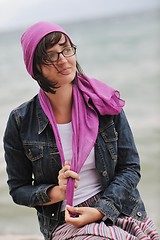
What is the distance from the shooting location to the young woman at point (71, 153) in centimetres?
179

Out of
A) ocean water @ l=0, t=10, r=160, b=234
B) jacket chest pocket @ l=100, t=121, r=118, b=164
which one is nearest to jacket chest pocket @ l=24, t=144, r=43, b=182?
jacket chest pocket @ l=100, t=121, r=118, b=164

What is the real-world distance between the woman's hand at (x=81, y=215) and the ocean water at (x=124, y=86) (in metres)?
1.76

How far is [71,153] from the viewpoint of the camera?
188cm

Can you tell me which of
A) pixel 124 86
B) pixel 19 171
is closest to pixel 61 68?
pixel 19 171

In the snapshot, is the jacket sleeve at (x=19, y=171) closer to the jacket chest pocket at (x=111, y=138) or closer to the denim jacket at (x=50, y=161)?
the denim jacket at (x=50, y=161)

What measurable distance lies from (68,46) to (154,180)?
2.65 meters

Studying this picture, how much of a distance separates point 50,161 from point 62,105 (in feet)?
0.66

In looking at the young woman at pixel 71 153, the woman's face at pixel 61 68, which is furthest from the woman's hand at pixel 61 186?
the woman's face at pixel 61 68

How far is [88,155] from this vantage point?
186cm

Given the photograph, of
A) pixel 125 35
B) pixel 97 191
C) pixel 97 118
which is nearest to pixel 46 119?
pixel 97 118

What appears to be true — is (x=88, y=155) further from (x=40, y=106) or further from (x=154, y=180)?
(x=154, y=180)

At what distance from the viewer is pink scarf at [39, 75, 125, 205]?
1.82 meters

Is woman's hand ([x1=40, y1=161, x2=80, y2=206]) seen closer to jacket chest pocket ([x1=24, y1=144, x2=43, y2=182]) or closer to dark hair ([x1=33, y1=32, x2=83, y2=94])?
jacket chest pocket ([x1=24, y1=144, x2=43, y2=182])

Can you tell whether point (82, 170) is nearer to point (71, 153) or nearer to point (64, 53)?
point (71, 153)
